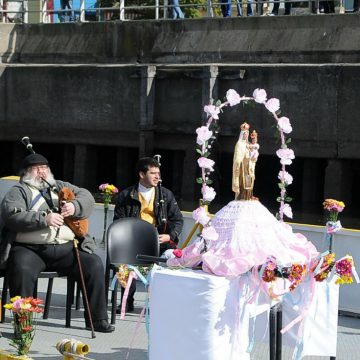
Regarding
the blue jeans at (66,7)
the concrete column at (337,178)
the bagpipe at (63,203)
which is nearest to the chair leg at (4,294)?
the bagpipe at (63,203)

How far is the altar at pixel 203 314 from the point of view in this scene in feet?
22.7

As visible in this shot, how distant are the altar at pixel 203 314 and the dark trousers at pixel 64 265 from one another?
1.73m

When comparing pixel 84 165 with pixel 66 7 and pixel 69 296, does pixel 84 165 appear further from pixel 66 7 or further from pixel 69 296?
pixel 69 296

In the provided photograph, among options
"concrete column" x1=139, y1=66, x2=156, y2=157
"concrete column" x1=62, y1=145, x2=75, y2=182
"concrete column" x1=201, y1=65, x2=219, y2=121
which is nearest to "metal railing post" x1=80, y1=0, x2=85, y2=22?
"concrete column" x1=62, y1=145, x2=75, y2=182

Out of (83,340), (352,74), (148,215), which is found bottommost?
(83,340)

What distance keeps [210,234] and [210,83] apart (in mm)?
11915

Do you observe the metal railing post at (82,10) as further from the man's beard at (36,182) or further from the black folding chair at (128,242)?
the man's beard at (36,182)

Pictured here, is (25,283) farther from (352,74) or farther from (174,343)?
(352,74)

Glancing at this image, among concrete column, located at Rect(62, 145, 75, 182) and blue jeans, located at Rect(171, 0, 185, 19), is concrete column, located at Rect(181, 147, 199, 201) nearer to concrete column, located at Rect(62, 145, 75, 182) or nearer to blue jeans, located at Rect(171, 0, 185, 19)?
blue jeans, located at Rect(171, 0, 185, 19)

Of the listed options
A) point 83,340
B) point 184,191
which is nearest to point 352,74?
point 184,191

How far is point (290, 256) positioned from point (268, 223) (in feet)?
0.99

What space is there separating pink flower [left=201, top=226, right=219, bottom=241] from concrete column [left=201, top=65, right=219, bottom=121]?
1171cm

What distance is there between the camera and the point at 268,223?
737cm

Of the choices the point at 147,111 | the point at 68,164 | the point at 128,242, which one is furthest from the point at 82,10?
the point at 128,242
